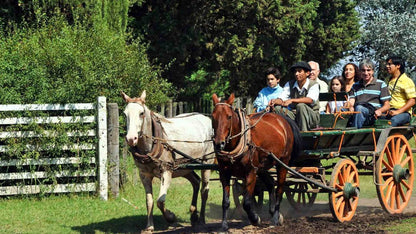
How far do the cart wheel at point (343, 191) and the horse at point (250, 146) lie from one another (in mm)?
702

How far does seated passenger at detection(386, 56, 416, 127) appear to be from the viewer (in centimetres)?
1176

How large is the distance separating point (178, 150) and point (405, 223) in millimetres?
3577

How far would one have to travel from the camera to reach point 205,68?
26.8 metres

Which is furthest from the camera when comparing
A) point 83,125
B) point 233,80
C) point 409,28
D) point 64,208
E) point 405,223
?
point 409,28

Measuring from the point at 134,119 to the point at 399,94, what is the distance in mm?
4982

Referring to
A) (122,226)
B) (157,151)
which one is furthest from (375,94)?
(122,226)

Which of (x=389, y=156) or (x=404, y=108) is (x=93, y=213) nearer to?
(x=389, y=156)

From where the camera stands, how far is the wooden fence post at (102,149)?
1302 cm

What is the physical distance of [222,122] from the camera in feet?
29.8

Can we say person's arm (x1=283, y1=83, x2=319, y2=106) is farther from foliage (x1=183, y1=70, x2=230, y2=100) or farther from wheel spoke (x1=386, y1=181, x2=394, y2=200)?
foliage (x1=183, y1=70, x2=230, y2=100)

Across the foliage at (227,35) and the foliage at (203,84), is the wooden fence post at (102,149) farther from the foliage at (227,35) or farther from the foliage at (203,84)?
the foliage at (203,84)

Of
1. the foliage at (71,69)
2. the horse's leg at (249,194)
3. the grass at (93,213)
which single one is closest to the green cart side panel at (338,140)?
the horse's leg at (249,194)

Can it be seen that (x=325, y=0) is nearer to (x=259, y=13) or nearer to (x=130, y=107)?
(x=259, y=13)

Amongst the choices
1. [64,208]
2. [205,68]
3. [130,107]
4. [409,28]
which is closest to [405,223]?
[130,107]
